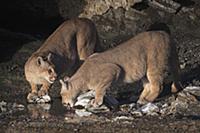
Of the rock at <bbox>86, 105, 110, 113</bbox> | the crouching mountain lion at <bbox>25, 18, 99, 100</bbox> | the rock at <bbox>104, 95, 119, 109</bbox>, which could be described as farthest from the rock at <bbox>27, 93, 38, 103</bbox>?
the rock at <bbox>104, 95, 119, 109</bbox>

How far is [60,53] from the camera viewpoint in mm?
14023

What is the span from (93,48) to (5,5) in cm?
560

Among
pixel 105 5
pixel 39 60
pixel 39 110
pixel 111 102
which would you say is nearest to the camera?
pixel 39 110

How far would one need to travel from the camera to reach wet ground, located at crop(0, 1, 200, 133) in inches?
408

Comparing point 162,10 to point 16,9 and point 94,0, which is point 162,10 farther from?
point 16,9

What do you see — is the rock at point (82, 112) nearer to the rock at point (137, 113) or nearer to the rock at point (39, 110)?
the rock at point (39, 110)

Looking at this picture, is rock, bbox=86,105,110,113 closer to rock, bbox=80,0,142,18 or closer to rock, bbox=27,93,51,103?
rock, bbox=27,93,51,103

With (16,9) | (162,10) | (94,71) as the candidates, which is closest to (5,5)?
(16,9)

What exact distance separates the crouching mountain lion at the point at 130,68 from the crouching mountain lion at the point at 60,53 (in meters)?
0.72

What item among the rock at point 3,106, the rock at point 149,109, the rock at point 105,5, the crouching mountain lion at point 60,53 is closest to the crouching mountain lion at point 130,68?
the rock at point 149,109

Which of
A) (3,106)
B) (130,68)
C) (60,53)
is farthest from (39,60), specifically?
(130,68)

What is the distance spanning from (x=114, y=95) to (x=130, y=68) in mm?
844

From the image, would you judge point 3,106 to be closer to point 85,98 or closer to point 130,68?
point 85,98

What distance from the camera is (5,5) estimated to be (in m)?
19.5
